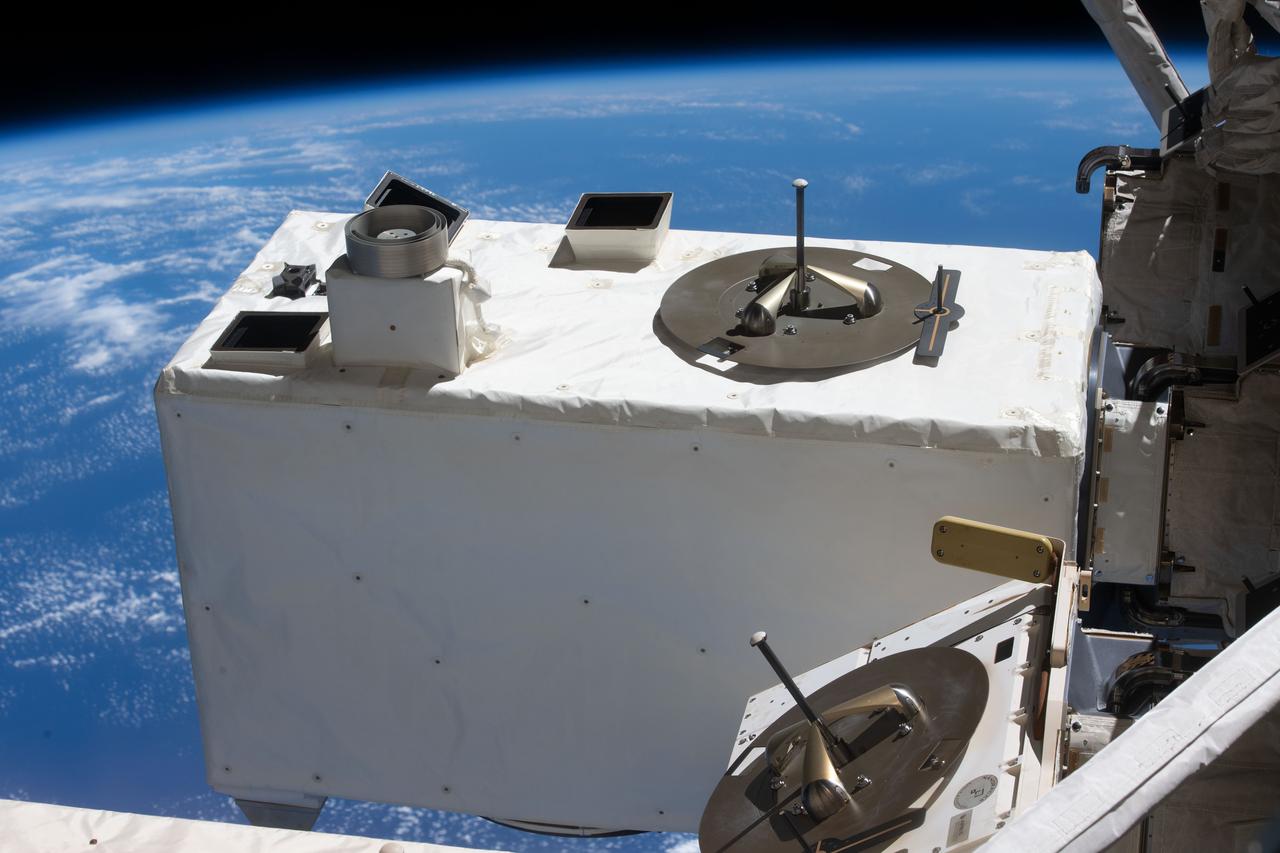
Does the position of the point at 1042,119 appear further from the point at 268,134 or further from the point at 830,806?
the point at 830,806

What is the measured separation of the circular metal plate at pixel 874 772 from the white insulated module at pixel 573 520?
0.49 m

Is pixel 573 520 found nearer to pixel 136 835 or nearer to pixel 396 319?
pixel 396 319

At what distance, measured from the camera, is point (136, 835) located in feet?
4.38

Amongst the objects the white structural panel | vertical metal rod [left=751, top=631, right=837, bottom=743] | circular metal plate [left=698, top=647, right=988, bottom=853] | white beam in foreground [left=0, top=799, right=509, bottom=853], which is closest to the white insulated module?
the white structural panel

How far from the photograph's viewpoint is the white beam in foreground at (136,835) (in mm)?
1296

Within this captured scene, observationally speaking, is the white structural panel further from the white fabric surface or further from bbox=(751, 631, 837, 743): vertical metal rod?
the white fabric surface

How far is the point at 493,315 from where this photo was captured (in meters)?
2.60

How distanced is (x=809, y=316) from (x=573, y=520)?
610 millimetres

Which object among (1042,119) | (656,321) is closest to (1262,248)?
(656,321)

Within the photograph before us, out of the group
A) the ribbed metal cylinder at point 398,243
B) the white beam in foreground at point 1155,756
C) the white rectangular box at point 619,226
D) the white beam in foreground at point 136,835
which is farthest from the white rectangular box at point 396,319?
the white beam in foreground at point 1155,756

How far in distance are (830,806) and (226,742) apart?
1556 mm

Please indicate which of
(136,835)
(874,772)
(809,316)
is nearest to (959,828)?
(874,772)

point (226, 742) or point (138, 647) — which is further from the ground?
point (226, 742)

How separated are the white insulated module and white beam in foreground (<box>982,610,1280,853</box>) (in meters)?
0.88
